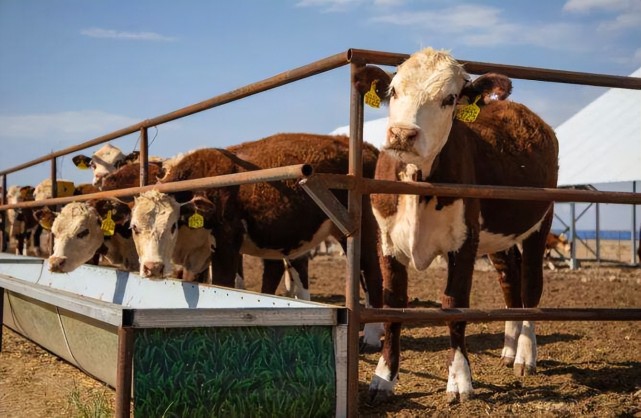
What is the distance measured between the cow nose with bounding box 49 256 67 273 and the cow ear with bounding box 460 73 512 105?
189 inches

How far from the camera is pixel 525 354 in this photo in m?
5.64

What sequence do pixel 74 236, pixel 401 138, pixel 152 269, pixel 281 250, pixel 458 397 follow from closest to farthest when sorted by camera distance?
pixel 401 138 → pixel 458 397 → pixel 152 269 → pixel 281 250 → pixel 74 236

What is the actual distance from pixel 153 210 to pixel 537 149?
11.4 ft

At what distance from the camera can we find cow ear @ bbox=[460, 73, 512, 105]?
173 inches

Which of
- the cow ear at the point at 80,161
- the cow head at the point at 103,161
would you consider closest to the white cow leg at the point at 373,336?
the cow head at the point at 103,161

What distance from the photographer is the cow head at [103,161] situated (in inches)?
469

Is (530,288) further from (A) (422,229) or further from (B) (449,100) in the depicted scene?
(B) (449,100)

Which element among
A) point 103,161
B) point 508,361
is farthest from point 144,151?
point 103,161

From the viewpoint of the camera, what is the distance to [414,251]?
15.5 feet

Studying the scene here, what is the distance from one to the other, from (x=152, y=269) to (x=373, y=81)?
2.84m

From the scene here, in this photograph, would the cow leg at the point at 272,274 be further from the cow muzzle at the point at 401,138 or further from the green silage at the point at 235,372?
the green silage at the point at 235,372

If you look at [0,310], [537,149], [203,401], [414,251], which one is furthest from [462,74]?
[0,310]

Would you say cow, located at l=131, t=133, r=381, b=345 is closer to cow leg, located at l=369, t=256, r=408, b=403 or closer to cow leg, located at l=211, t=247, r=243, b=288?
cow leg, located at l=211, t=247, r=243, b=288

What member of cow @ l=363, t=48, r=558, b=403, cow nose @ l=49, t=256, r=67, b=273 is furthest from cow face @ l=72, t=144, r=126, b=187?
cow @ l=363, t=48, r=558, b=403
